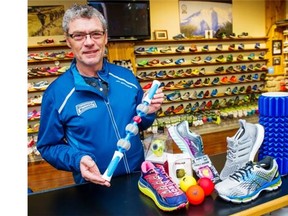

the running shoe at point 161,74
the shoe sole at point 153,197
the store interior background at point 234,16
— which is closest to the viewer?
the shoe sole at point 153,197

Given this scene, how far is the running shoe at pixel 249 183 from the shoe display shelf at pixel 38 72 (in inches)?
188

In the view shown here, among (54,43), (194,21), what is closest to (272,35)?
(194,21)

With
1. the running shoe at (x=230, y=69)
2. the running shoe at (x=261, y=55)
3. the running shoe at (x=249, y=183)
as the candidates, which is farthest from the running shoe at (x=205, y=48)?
the running shoe at (x=249, y=183)

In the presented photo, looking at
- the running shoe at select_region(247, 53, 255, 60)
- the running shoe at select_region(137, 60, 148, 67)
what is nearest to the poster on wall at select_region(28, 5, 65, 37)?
the running shoe at select_region(137, 60, 148, 67)

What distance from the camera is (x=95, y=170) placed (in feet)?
4.17

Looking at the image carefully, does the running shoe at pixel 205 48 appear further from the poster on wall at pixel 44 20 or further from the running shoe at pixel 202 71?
the poster on wall at pixel 44 20

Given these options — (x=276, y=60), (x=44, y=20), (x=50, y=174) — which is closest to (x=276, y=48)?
(x=276, y=60)

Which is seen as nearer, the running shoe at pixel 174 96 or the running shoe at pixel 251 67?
the running shoe at pixel 174 96

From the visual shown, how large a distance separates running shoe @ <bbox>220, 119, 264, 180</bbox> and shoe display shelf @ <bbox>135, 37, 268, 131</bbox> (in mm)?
4973

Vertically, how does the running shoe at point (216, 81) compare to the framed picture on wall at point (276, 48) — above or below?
below

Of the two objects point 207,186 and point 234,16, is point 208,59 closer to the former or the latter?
point 234,16

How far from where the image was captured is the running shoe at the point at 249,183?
1.21m

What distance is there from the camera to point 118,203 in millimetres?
1253
